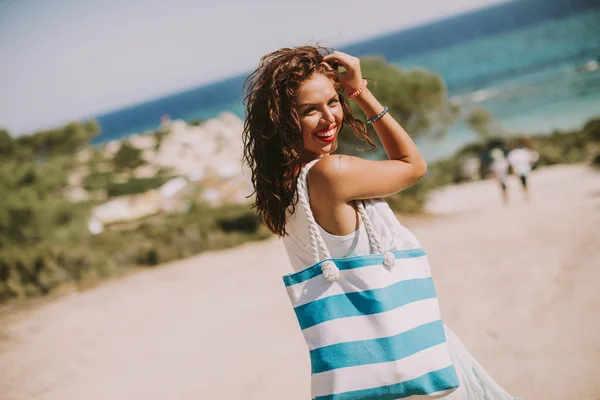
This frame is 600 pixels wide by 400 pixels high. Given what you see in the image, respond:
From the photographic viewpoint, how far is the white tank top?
1.42m

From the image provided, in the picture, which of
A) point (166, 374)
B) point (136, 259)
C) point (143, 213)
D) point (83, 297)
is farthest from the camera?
→ point (143, 213)

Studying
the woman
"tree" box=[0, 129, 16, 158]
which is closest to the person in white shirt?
the woman

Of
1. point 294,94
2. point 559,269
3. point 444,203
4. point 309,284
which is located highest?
point 294,94

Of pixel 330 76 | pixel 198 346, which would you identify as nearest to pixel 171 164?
pixel 198 346

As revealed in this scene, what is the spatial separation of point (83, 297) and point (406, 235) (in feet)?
26.0

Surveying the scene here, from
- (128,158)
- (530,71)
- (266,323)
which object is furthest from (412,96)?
(530,71)

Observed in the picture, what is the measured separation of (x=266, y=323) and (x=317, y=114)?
4.66 meters

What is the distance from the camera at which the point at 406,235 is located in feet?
4.80

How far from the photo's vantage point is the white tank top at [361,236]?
1418mm

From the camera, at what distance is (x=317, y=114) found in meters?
1.48

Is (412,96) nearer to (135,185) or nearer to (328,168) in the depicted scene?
(328,168)

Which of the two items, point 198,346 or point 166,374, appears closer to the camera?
point 166,374

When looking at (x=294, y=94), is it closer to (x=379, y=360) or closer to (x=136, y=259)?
(x=379, y=360)

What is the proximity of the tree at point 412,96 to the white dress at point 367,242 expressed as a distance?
9.94 meters
